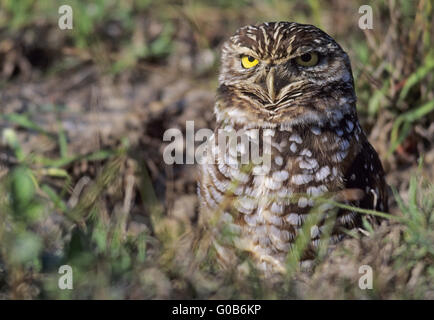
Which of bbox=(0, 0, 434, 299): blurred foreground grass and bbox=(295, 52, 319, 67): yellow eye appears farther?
bbox=(295, 52, 319, 67): yellow eye

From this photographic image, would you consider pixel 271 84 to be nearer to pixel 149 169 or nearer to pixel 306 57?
pixel 306 57

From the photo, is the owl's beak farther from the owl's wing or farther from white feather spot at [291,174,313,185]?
the owl's wing

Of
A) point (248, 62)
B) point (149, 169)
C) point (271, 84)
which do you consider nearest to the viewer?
point (271, 84)

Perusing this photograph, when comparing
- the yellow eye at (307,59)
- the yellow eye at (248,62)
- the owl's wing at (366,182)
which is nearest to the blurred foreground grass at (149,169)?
the owl's wing at (366,182)

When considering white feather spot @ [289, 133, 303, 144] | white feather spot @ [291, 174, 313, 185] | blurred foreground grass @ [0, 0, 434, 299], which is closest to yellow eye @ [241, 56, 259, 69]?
white feather spot @ [289, 133, 303, 144]

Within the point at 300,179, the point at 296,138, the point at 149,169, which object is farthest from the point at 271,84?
the point at 149,169

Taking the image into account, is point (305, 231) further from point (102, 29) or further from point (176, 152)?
point (102, 29)
